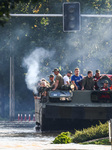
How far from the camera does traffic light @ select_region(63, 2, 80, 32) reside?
814 inches

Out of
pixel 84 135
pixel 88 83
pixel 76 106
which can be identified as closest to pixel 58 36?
pixel 88 83

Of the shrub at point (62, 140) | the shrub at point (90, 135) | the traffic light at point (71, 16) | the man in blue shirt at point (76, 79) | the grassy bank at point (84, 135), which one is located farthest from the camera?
the traffic light at point (71, 16)

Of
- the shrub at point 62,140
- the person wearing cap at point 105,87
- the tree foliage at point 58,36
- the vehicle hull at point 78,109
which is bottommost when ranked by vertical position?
the shrub at point 62,140

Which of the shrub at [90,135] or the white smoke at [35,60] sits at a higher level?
the white smoke at [35,60]

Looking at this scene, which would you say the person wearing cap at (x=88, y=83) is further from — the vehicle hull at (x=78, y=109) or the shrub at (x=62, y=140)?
the shrub at (x=62, y=140)

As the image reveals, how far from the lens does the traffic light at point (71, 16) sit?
20.7 metres

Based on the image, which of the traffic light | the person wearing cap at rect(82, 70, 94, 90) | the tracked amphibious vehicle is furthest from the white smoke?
the tracked amphibious vehicle

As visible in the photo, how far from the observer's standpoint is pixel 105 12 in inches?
1596

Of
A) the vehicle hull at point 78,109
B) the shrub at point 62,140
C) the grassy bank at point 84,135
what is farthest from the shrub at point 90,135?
the vehicle hull at point 78,109

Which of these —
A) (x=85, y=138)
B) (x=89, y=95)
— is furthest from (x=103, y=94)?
(x=85, y=138)

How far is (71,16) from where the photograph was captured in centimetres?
2083

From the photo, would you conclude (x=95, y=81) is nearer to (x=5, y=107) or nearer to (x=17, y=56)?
(x=17, y=56)

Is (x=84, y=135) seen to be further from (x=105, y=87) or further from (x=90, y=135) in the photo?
(x=105, y=87)

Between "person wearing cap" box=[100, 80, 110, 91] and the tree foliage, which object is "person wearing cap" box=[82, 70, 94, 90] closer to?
"person wearing cap" box=[100, 80, 110, 91]
